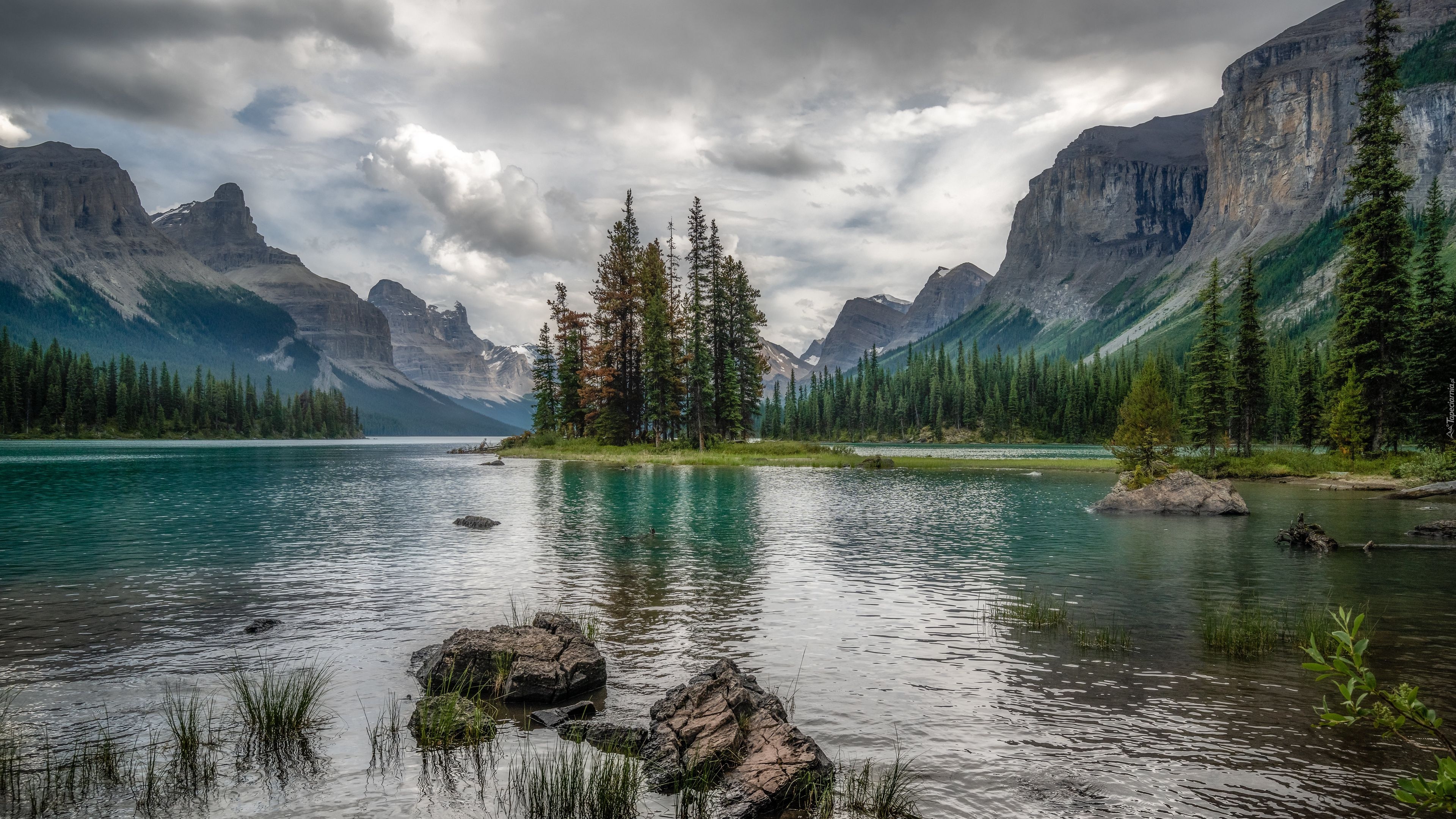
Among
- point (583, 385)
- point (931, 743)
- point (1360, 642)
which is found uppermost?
point (583, 385)

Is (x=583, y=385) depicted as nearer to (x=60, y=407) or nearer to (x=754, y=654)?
(x=754, y=654)

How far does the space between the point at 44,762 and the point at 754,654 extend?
10644mm

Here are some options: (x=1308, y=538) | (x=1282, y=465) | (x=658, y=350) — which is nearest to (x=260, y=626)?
(x=1308, y=538)

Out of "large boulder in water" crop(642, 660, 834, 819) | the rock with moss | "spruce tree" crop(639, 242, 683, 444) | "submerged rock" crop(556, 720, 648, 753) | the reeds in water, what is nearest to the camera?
"large boulder in water" crop(642, 660, 834, 819)

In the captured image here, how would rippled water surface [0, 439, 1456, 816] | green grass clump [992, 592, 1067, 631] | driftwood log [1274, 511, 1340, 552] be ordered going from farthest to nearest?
driftwood log [1274, 511, 1340, 552]
green grass clump [992, 592, 1067, 631]
rippled water surface [0, 439, 1456, 816]

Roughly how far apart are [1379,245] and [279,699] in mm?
70420

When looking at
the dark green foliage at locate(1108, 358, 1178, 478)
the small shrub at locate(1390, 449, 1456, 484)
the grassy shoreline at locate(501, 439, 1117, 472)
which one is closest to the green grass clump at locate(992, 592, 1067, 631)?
the dark green foliage at locate(1108, 358, 1178, 478)

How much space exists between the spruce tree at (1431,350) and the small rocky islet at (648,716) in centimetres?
6489

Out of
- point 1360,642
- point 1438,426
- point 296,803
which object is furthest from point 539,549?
point 1438,426

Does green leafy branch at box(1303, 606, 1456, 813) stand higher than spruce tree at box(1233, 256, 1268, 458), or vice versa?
spruce tree at box(1233, 256, 1268, 458)

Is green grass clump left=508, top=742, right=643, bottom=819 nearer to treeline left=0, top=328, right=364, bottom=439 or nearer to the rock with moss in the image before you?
the rock with moss

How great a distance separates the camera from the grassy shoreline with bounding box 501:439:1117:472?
242 feet

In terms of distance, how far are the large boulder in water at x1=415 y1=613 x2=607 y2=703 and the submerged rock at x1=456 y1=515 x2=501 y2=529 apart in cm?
1936

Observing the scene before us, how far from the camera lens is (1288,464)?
58.9 metres
